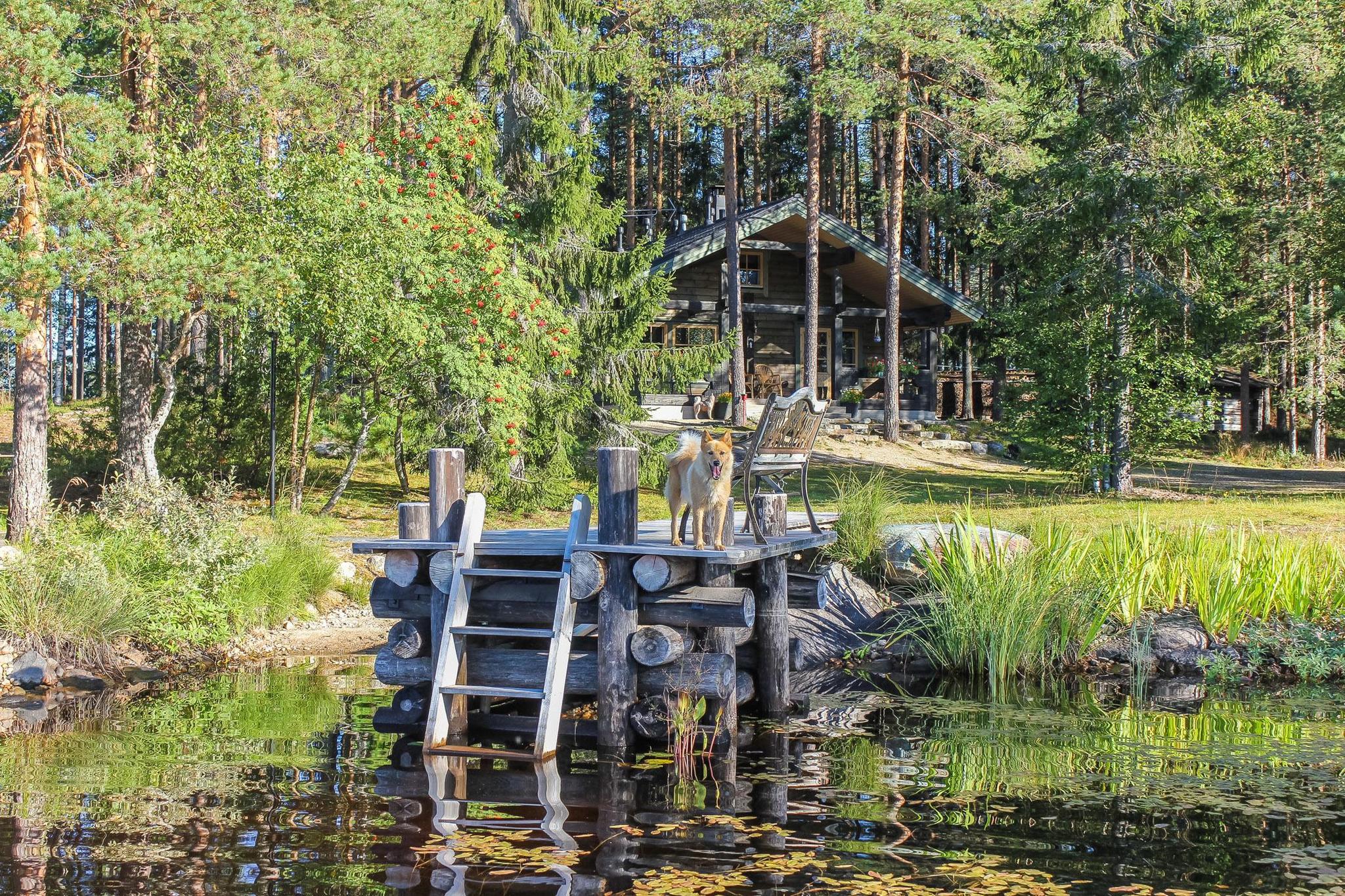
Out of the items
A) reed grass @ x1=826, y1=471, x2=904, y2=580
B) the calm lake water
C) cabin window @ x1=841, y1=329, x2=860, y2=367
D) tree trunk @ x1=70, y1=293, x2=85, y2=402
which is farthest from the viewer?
tree trunk @ x1=70, y1=293, x2=85, y2=402

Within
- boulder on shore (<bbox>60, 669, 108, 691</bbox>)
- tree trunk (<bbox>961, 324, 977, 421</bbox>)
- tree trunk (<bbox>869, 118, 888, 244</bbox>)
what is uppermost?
tree trunk (<bbox>869, 118, 888, 244</bbox>)

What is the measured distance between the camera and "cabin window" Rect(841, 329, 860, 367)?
34.5 m

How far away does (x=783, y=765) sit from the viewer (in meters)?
7.35

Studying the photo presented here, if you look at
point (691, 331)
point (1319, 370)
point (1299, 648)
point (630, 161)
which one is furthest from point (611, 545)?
point (630, 161)

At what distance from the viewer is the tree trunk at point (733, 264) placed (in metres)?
28.2

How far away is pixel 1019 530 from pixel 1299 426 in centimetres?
2844

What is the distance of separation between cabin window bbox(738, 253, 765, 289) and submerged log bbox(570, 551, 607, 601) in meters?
25.6

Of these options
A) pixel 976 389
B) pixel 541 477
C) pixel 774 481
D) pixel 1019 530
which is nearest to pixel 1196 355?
pixel 1019 530

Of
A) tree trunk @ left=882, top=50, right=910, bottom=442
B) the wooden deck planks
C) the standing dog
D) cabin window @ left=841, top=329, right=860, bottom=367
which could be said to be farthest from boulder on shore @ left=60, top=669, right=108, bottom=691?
cabin window @ left=841, top=329, right=860, bottom=367

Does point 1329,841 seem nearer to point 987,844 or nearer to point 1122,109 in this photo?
point 987,844

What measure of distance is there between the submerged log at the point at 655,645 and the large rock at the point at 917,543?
12.4ft

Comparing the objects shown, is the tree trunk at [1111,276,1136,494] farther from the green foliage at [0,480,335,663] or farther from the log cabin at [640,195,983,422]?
the green foliage at [0,480,335,663]

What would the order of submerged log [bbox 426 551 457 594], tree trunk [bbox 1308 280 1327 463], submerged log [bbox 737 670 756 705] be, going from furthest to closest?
1. tree trunk [bbox 1308 280 1327 463]
2. submerged log [bbox 737 670 756 705]
3. submerged log [bbox 426 551 457 594]

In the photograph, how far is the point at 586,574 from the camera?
7.66m
